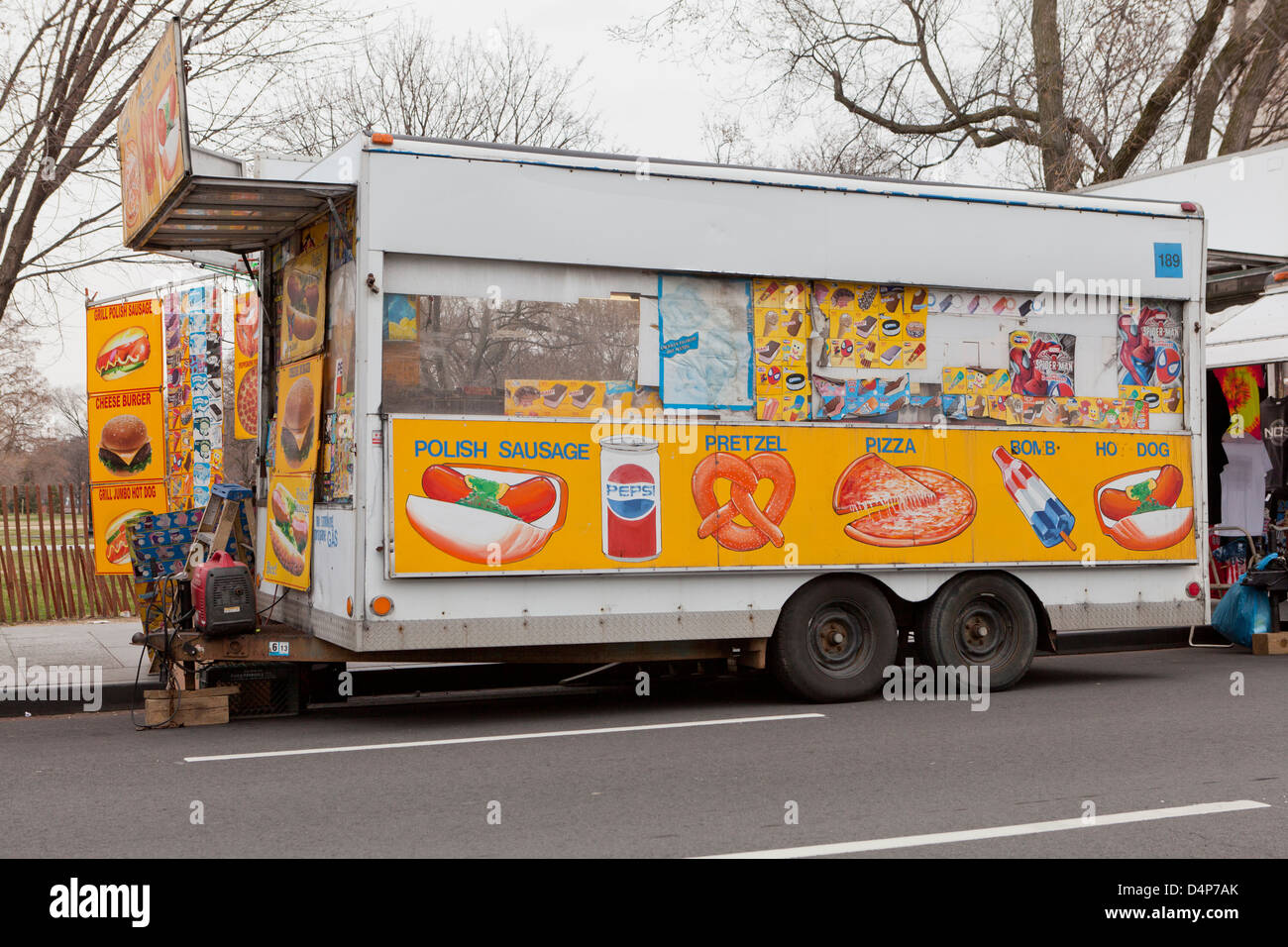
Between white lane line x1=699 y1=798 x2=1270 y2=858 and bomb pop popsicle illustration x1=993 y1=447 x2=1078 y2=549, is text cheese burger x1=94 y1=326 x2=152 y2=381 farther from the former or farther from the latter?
white lane line x1=699 y1=798 x2=1270 y2=858

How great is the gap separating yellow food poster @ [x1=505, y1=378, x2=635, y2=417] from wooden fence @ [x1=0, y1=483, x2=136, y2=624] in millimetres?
8103

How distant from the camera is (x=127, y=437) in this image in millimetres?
13508

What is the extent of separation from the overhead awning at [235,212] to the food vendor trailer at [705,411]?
1.2 inches

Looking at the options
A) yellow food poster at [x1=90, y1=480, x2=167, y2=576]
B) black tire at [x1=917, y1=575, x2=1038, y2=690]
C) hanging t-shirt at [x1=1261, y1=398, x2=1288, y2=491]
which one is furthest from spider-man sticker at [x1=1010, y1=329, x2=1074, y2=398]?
yellow food poster at [x1=90, y1=480, x2=167, y2=576]

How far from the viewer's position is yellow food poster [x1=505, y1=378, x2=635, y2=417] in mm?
8547

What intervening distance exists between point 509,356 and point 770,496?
6.66 ft

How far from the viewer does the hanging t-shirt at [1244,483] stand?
564 inches

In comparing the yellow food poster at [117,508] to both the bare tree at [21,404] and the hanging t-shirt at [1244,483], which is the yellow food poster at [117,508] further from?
the bare tree at [21,404]

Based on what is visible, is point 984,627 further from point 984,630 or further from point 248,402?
point 248,402

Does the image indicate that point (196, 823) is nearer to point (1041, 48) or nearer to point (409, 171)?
point (409, 171)

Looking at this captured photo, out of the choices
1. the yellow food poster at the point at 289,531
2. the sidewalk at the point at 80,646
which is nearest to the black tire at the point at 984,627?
the yellow food poster at the point at 289,531

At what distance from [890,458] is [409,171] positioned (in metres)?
3.82

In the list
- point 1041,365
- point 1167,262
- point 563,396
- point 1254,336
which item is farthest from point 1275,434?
point 563,396
